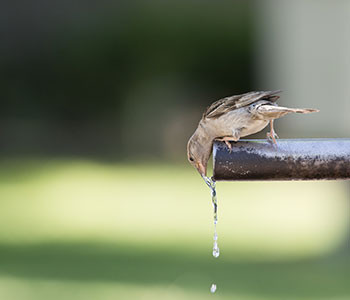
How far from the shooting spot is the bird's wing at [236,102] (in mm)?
2314

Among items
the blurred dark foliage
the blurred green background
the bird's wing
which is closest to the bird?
the bird's wing

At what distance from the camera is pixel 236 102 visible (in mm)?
2371

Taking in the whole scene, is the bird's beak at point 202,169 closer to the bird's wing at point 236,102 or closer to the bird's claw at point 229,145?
the bird's wing at point 236,102

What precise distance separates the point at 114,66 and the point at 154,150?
7.58 ft

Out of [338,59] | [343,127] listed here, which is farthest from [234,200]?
[338,59]

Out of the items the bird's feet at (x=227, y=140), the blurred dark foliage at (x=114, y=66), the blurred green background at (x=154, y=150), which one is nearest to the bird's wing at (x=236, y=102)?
the bird's feet at (x=227, y=140)

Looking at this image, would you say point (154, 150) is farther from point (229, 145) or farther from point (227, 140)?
point (229, 145)

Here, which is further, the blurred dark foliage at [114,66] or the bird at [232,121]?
the blurred dark foliage at [114,66]

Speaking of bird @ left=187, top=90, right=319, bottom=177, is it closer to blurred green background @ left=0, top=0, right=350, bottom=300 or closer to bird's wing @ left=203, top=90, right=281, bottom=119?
bird's wing @ left=203, top=90, right=281, bottom=119

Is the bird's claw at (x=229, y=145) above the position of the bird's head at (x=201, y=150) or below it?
above

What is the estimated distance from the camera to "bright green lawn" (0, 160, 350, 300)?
5.09m

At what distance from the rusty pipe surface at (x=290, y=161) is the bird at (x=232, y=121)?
1.24ft

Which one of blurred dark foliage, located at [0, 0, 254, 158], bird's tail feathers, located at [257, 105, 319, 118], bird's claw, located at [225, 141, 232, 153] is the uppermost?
bird's tail feathers, located at [257, 105, 319, 118]

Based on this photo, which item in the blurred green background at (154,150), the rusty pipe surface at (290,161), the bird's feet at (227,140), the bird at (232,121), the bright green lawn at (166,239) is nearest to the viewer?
the rusty pipe surface at (290,161)
